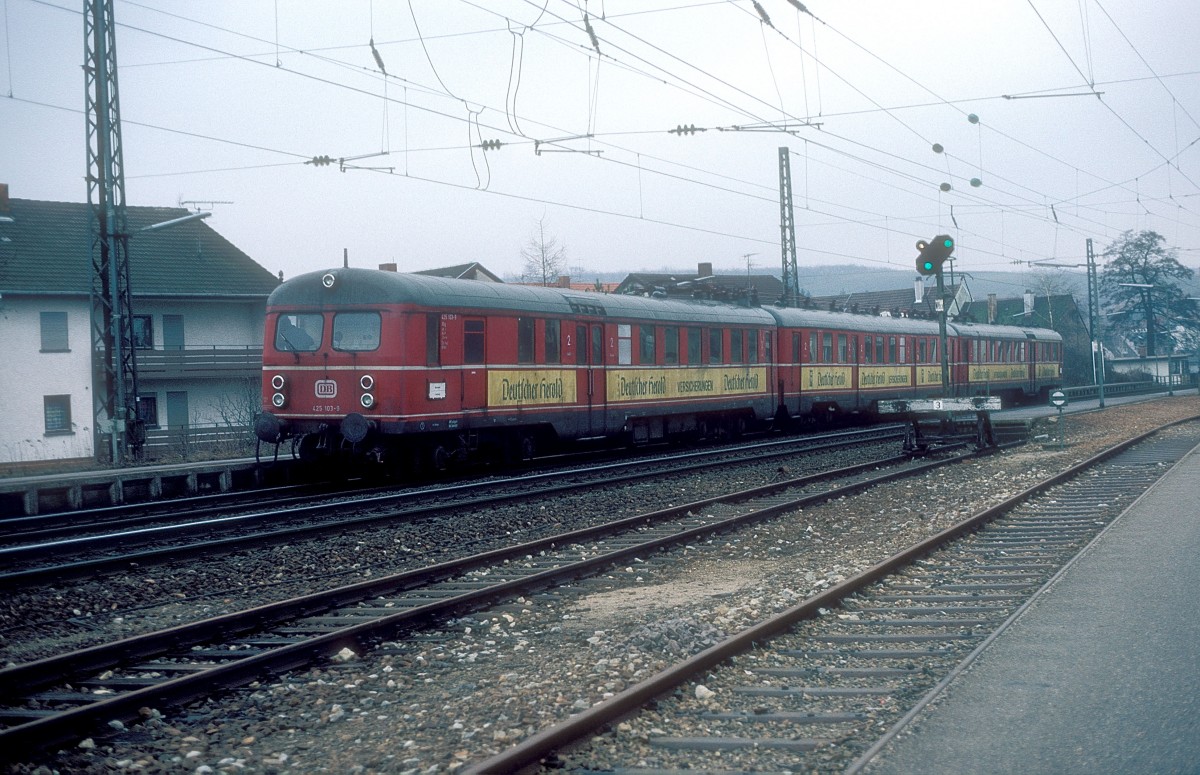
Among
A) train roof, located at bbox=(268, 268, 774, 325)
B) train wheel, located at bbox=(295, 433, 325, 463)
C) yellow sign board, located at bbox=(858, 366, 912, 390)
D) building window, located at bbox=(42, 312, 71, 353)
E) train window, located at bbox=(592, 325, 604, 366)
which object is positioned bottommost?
train wheel, located at bbox=(295, 433, 325, 463)

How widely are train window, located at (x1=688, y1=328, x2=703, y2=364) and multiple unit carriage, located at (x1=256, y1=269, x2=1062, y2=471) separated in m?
0.04

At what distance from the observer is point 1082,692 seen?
590 cm

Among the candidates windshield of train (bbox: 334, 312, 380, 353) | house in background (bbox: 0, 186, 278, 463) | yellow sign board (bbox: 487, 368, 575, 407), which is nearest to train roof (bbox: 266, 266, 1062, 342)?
windshield of train (bbox: 334, 312, 380, 353)

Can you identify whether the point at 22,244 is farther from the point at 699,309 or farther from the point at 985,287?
the point at 985,287

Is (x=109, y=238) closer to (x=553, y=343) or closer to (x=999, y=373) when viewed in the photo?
(x=553, y=343)

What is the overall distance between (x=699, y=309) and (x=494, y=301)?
25.4 feet

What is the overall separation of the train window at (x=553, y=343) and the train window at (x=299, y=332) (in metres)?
4.13

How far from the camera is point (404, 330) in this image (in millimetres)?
16578

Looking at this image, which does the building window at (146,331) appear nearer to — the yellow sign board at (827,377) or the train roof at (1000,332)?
the yellow sign board at (827,377)

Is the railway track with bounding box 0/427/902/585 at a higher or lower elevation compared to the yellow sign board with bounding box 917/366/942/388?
lower

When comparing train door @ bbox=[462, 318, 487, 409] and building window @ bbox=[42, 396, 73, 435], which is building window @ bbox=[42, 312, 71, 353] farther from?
train door @ bbox=[462, 318, 487, 409]

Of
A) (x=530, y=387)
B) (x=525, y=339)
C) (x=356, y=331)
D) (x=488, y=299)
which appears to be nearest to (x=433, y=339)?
(x=356, y=331)

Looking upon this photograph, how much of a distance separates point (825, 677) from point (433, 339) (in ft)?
37.7

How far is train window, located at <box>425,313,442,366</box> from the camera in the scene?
17.0 meters
